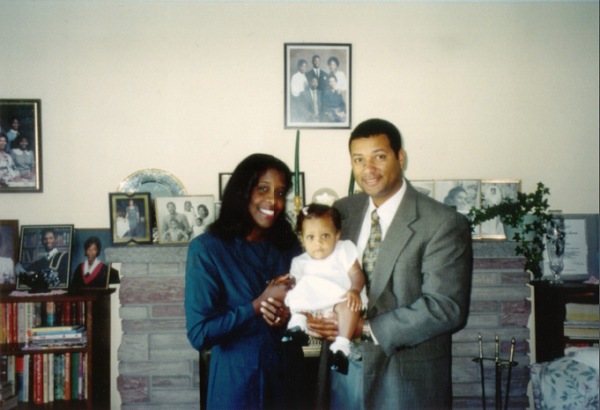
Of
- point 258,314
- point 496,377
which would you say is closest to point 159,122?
point 258,314

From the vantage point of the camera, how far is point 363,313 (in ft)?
4.27

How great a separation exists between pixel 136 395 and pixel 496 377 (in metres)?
1.97

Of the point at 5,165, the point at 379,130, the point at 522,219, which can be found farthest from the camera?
the point at 5,165

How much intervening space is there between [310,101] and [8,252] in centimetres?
201

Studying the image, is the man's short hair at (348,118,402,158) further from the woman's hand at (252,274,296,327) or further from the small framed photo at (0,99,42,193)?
the small framed photo at (0,99,42,193)

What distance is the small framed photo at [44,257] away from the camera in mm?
2160

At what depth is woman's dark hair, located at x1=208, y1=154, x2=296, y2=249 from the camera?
1360mm

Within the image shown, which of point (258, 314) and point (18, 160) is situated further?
point (18, 160)

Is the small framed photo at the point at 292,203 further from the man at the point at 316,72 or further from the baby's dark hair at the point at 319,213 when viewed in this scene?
the baby's dark hair at the point at 319,213

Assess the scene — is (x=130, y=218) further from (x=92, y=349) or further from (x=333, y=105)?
(x=333, y=105)

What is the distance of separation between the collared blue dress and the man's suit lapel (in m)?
0.34

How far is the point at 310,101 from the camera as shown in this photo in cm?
231

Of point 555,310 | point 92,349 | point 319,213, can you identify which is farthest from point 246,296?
point 555,310

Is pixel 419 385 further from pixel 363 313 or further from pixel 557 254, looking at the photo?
pixel 557 254
